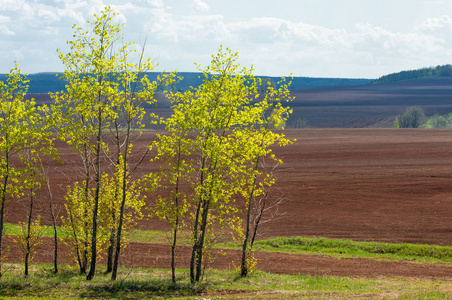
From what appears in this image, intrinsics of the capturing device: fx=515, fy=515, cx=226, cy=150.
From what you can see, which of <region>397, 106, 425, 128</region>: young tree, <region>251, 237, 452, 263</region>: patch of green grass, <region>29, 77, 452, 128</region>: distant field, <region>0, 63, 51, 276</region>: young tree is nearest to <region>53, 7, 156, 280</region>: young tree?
<region>0, 63, 51, 276</region>: young tree

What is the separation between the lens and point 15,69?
65.5 feet

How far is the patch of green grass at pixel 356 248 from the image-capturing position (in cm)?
2761

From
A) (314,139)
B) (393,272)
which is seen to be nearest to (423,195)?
(393,272)

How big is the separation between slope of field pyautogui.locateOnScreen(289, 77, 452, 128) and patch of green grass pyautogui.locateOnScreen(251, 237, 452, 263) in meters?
111

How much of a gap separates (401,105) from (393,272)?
148 m

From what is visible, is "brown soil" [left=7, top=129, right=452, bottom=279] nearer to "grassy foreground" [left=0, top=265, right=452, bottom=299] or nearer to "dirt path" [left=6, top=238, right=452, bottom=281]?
"dirt path" [left=6, top=238, right=452, bottom=281]

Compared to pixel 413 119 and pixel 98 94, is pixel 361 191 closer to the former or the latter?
pixel 98 94

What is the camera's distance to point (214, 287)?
62.6 feet

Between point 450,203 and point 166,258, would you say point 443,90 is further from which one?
point 166,258

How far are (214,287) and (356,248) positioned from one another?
12.6 metres

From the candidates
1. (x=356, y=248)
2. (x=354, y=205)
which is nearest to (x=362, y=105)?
(x=354, y=205)

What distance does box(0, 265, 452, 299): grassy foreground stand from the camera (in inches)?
677

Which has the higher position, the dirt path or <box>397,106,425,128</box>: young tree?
<box>397,106,425,128</box>: young tree

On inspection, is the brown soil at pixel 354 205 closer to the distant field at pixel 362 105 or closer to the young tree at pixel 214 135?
the young tree at pixel 214 135
